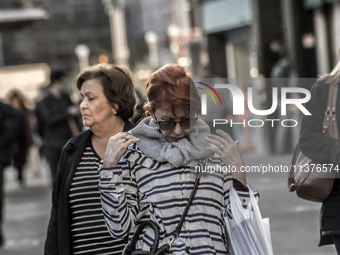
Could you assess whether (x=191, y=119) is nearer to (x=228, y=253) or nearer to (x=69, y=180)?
(x=228, y=253)

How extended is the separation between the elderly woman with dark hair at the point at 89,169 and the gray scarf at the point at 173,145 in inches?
39.6

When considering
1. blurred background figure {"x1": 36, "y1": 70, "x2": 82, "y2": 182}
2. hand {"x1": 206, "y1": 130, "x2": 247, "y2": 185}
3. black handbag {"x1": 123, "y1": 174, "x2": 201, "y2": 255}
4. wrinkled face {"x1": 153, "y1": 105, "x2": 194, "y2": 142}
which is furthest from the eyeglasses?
blurred background figure {"x1": 36, "y1": 70, "x2": 82, "y2": 182}

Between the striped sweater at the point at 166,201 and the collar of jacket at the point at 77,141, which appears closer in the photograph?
the striped sweater at the point at 166,201

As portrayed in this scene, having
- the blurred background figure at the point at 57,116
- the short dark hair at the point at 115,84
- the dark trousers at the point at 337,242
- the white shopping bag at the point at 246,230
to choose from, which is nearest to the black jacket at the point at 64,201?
the short dark hair at the point at 115,84

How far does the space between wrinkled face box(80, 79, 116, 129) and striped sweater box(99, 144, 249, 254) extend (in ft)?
3.59

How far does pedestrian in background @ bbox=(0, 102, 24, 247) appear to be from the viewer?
10.0 metres

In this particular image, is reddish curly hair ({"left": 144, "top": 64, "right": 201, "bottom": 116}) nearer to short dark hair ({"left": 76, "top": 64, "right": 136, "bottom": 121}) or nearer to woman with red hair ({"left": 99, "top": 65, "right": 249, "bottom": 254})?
woman with red hair ({"left": 99, "top": 65, "right": 249, "bottom": 254})

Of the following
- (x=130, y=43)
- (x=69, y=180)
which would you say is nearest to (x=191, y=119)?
(x=69, y=180)

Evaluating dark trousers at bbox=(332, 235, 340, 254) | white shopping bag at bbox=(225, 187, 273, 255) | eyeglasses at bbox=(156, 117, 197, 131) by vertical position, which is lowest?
dark trousers at bbox=(332, 235, 340, 254)

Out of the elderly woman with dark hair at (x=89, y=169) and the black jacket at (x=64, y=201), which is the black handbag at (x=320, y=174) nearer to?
the elderly woman with dark hair at (x=89, y=169)

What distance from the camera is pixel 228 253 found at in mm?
3986

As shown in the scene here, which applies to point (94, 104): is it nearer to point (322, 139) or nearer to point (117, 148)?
point (117, 148)

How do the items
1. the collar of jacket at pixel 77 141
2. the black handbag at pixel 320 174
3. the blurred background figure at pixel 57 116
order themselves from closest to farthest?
the black handbag at pixel 320 174 < the collar of jacket at pixel 77 141 < the blurred background figure at pixel 57 116

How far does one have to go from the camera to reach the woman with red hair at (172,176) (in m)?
3.89
